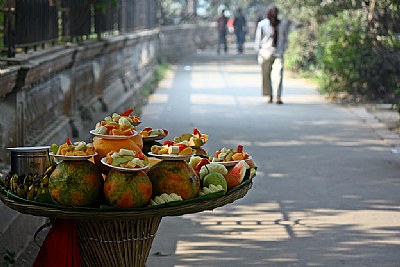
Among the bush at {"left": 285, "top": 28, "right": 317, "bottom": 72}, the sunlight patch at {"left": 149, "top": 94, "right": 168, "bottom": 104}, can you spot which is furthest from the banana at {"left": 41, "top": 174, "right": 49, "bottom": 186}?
the bush at {"left": 285, "top": 28, "right": 317, "bottom": 72}

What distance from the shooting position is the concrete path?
7.21 metres

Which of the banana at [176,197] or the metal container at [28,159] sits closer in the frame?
the banana at [176,197]

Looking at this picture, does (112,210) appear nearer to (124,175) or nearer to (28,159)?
(124,175)

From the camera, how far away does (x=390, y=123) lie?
1484cm

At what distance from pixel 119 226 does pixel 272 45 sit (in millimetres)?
14034

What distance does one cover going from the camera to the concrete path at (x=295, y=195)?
284 inches

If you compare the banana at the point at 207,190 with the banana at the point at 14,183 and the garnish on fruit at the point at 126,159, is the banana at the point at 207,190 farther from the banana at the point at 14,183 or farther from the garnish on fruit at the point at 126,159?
the banana at the point at 14,183

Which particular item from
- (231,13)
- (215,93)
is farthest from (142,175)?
(231,13)

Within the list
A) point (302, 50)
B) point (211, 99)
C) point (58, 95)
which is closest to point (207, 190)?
point (58, 95)

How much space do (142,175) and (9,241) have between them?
2.17 metres

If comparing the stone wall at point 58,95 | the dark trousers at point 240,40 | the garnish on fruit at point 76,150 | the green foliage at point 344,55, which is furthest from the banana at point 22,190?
the dark trousers at point 240,40

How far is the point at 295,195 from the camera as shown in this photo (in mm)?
9422

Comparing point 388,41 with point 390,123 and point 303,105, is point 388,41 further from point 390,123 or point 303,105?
point 390,123

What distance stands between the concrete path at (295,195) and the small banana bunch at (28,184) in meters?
2.15
